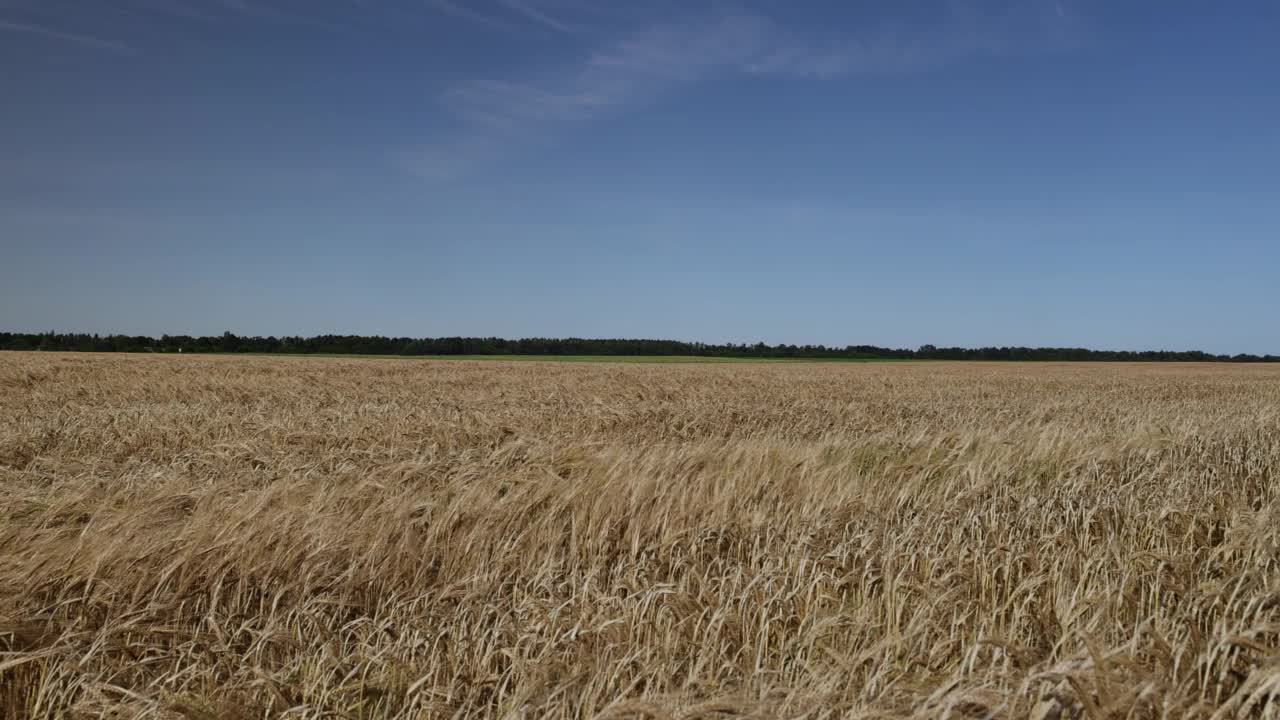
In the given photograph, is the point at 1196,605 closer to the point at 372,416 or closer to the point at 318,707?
the point at 318,707

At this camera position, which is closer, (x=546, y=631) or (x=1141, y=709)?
(x=1141, y=709)

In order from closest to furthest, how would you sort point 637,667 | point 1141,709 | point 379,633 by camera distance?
point 1141,709 < point 637,667 < point 379,633

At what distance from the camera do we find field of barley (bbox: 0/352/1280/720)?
2.38 m

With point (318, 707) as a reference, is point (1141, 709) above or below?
above

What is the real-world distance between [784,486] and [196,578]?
12.2 feet

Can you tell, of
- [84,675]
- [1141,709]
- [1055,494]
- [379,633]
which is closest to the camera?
[1141,709]

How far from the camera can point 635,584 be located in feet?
10.7

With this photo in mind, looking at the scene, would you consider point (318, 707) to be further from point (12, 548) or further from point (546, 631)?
point (12, 548)

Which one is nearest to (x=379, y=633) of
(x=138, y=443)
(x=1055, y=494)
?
(x=1055, y=494)

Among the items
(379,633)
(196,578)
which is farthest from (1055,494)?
(196,578)

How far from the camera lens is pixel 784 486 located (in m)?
5.43

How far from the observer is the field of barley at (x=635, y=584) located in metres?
2.38

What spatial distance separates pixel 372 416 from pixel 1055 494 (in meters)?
7.73

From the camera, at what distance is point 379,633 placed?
119 inches
